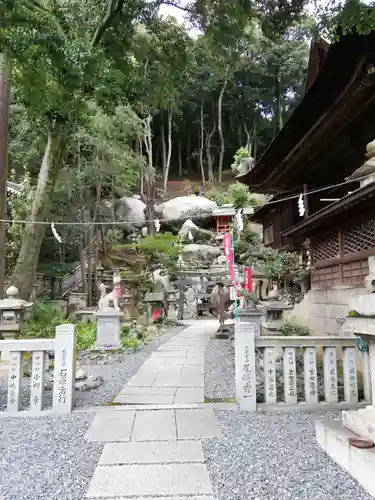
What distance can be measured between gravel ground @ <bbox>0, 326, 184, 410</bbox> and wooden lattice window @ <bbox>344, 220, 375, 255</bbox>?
4.91 meters

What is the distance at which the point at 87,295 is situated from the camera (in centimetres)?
1742

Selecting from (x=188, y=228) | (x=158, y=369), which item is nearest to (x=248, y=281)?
(x=158, y=369)

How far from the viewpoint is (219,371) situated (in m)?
6.37

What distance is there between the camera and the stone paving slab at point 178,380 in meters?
5.40

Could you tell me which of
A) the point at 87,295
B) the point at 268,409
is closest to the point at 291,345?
the point at 268,409

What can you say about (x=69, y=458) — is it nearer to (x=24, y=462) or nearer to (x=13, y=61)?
(x=24, y=462)

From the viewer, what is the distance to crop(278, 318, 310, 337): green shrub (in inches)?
336

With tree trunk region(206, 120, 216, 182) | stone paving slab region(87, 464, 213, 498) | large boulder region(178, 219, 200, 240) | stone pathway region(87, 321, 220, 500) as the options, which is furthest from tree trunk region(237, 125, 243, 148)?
stone paving slab region(87, 464, 213, 498)

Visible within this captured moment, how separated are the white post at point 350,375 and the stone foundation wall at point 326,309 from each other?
2540 millimetres

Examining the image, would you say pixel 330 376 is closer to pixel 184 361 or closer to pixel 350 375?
pixel 350 375

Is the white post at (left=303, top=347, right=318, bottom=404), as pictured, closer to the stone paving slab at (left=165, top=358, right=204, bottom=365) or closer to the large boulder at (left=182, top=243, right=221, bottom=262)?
the stone paving slab at (left=165, top=358, right=204, bottom=365)

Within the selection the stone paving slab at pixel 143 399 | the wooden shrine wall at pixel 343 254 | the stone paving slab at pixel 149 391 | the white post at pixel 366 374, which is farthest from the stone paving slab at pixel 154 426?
the wooden shrine wall at pixel 343 254

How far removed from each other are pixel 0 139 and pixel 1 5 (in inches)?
222

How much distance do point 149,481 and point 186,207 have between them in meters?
27.4
